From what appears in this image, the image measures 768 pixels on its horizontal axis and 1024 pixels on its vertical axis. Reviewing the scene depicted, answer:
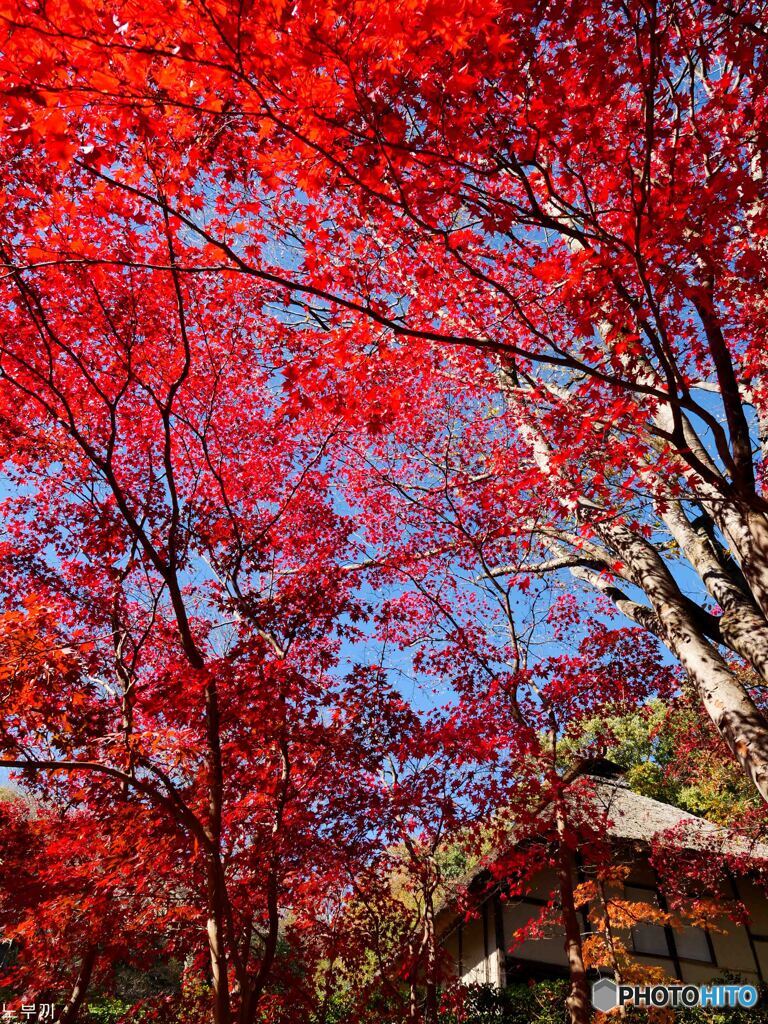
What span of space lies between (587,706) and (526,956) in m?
6.79

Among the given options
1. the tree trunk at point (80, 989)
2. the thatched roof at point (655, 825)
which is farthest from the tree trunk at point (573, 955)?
the tree trunk at point (80, 989)

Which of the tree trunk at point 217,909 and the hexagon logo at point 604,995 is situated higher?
the tree trunk at point 217,909

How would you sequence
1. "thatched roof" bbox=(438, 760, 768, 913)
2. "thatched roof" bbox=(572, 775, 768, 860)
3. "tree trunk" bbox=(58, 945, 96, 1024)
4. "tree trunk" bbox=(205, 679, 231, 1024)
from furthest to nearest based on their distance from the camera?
1. "thatched roof" bbox=(572, 775, 768, 860)
2. "thatched roof" bbox=(438, 760, 768, 913)
3. "tree trunk" bbox=(58, 945, 96, 1024)
4. "tree trunk" bbox=(205, 679, 231, 1024)

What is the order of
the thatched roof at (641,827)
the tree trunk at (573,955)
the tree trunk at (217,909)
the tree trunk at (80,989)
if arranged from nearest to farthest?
the tree trunk at (217,909), the tree trunk at (573,955), the tree trunk at (80,989), the thatched roof at (641,827)

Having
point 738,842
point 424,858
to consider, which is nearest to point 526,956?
point 738,842

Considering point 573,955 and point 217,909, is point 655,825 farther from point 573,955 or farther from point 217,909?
point 217,909

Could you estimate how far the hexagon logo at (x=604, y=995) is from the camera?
9.84 meters

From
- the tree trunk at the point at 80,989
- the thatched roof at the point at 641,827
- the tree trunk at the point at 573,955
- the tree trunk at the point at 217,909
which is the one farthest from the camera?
the thatched roof at the point at 641,827

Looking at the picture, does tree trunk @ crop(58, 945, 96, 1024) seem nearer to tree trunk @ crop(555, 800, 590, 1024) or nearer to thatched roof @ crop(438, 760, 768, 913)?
tree trunk @ crop(555, 800, 590, 1024)

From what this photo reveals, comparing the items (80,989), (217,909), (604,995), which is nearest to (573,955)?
(604,995)

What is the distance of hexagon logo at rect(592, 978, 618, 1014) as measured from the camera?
984 centimetres

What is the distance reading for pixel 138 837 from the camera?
245 inches

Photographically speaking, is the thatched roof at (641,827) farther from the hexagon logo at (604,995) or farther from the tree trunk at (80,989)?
the tree trunk at (80,989)

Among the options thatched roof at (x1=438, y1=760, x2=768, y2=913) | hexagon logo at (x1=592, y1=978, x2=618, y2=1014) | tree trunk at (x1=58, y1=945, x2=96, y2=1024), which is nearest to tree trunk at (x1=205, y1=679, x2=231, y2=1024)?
tree trunk at (x1=58, y1=945, x2=96, y2=1024)
